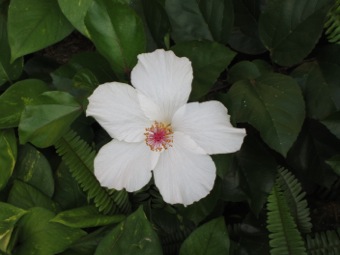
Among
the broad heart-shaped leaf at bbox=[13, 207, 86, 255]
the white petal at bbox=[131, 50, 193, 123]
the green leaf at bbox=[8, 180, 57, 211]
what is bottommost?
the broad heart-shaped leaf at bbox=[13, 207, 86, 255]

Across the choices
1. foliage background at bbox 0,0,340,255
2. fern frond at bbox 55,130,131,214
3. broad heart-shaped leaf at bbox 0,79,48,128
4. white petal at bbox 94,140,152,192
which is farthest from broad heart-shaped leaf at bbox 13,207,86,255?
white petal at bbox 94,140,152,192

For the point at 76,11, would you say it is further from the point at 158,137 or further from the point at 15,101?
the point at 158,137

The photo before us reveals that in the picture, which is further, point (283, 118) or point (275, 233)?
point (275, 233)

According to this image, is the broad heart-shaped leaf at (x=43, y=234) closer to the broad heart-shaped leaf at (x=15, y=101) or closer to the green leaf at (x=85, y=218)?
the green leaf at (x=85, y=218)

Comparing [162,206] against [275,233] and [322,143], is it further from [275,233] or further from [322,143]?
[322,143]

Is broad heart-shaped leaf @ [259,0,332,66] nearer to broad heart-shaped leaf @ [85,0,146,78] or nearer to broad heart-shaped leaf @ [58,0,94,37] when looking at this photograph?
broad heart-shaped leaf @ [85,0,146,78]

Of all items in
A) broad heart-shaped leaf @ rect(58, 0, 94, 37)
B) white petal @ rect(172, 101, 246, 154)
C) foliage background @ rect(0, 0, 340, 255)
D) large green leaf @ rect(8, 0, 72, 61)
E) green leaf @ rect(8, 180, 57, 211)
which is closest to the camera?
white petal @ rect(172, 101, 246, 154)

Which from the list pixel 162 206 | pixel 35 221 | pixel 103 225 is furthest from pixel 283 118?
pixel 35 221
